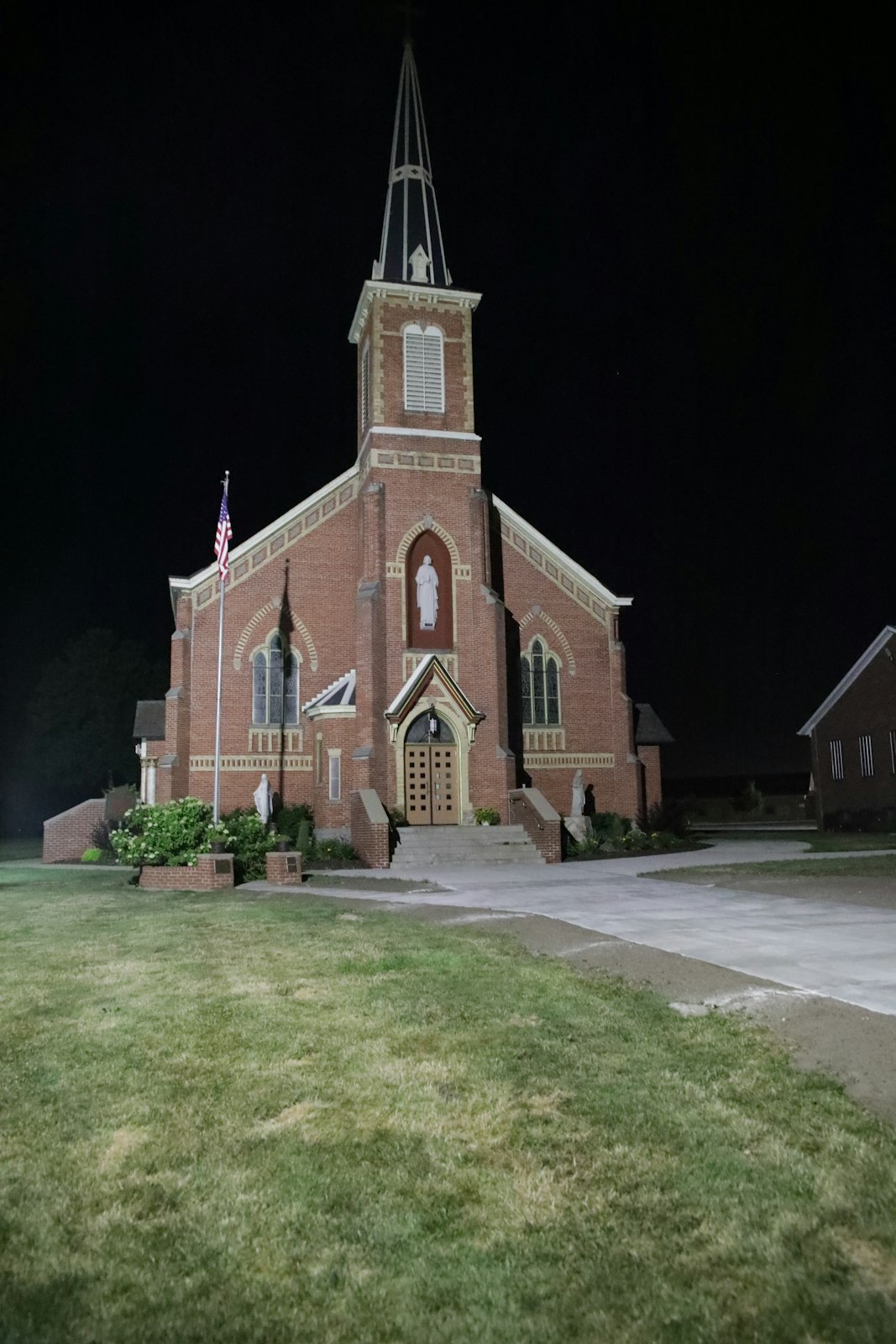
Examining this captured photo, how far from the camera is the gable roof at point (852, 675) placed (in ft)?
136

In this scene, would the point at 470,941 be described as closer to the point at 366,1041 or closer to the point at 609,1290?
the point at 366,1041

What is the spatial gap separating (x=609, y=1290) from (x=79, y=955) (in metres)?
8.13

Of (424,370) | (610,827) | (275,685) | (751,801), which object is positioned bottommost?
(751,801)

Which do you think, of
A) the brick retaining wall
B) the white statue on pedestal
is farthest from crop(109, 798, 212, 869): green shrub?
the white statue on pedestal

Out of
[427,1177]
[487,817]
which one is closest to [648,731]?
[487,817]

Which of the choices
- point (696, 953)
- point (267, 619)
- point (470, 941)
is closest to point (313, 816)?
point (267, 619)

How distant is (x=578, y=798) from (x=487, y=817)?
3.55m

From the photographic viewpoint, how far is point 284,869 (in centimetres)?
1884

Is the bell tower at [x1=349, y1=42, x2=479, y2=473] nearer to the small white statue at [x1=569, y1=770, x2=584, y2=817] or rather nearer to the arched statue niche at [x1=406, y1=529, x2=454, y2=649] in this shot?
the arched statue niche at [x1=406, y1=529, x2=454, y2=649]

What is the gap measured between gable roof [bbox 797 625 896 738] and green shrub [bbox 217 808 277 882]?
1246 inches

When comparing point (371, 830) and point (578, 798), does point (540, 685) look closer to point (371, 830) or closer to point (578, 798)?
point (578, 798)

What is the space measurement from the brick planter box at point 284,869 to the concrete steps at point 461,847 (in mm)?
5143

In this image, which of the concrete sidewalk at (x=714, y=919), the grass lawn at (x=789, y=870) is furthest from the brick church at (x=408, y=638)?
the grass lawn at (x=789, y=870)

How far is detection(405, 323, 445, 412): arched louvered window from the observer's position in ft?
98.7
